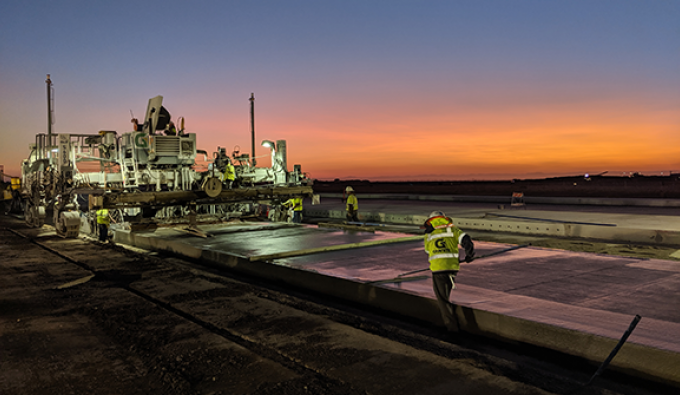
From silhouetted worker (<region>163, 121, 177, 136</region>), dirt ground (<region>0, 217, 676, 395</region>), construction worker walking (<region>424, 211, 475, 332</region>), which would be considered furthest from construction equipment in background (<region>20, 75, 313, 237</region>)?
construction worker walking (<region>424, 211, 475, 332</region>)

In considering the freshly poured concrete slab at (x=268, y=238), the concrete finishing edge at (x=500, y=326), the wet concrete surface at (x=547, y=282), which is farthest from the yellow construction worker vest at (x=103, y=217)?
the concrete finishing edge at (x=500, y=326)

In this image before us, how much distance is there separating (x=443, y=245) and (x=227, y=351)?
281 cm

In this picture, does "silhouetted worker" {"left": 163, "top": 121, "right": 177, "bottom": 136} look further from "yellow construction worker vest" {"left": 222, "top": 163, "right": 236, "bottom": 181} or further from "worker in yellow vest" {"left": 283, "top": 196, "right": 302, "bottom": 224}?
"worker in yellow vest" {"left": 283, "top": 196, "right": 302, "bottom": 224}

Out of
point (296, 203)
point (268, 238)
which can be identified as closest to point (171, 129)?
point (296, 203)

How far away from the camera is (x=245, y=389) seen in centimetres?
469

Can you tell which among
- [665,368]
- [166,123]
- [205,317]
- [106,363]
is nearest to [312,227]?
[166,123]

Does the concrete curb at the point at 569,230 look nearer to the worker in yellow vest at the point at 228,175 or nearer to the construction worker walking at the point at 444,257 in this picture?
the worker in yellow vest at the point at 228,175

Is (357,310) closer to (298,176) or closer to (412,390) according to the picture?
(412,390)

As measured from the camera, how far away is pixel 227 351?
574 cm

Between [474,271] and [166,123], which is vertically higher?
[166,123]

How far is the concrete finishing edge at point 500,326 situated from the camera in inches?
191

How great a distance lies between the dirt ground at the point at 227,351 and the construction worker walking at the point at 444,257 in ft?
1.09

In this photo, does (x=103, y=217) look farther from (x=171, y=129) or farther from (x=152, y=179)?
(x=171, y=129)

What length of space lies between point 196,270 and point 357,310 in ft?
15.5
